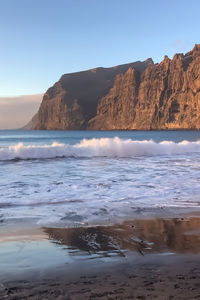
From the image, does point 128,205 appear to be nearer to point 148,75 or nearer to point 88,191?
point 88,191

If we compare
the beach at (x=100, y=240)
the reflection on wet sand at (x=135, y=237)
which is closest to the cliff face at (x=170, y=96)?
the beach at (x=100, y=240)

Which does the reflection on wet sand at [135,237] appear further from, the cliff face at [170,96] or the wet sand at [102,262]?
the cliff face at [170,96]

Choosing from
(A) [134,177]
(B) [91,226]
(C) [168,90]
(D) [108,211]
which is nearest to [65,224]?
(B) [91,226]

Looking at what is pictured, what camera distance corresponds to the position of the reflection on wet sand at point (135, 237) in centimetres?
405

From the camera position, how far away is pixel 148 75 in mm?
194750

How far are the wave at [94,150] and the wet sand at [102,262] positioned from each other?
51.8 ft

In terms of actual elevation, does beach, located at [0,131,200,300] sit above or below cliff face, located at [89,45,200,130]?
below

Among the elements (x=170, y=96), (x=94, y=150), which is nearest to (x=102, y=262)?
(x=94, y=150)

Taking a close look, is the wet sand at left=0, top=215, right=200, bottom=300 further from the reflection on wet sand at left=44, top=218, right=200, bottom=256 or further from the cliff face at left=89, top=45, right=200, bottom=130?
the cliff face at left=89, top=45, right=200, bottom=130

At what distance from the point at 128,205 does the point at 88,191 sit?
1.89m

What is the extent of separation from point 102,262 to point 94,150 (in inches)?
785

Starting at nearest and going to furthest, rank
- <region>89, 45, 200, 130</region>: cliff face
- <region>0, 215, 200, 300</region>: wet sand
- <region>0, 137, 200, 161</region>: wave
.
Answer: <region>0, 215, 200, 300</region>: wet sand → <region>0, 137, 200, 161</region>: wave → <region>89, 45, 200, 130</region>: cliff face

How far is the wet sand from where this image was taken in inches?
112

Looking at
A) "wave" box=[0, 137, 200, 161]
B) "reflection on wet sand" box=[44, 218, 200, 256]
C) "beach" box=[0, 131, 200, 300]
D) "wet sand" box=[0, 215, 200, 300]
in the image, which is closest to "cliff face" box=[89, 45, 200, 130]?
"wave" box=[0, 137, 200, 161]
